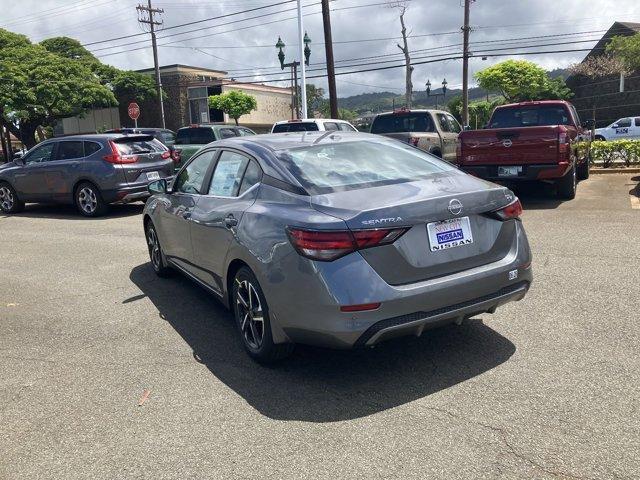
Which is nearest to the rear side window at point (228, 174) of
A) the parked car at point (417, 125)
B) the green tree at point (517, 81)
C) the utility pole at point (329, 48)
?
the parked car at point (417, 125)

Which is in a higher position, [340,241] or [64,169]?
[64,169]

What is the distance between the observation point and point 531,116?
38.8 ft

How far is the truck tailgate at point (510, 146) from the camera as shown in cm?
945

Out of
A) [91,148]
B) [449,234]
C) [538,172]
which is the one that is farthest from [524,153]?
[91,148]

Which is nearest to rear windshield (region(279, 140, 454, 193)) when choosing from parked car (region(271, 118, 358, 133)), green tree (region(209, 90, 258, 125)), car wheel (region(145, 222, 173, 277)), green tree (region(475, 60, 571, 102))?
car wheel (region(145, 222, 173, 277))

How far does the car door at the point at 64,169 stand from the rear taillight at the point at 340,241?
987cm

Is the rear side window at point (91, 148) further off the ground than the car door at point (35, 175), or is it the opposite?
the rear side window at point (91, 148)

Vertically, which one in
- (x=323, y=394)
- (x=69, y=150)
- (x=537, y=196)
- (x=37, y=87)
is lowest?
(x=323, y=394)

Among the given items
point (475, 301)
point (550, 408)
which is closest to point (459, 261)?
point (475, 301)

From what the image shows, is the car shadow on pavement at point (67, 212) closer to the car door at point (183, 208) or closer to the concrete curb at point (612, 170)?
the car door at point (183, 208)

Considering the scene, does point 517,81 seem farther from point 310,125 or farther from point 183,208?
point 183,208

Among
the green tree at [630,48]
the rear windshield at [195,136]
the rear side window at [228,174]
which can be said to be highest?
the green tree at [630,48]

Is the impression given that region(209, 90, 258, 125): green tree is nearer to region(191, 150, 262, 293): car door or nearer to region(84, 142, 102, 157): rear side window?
region(84, 142, 102, 157): rear side window

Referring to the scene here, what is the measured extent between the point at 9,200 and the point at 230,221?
1093cm
